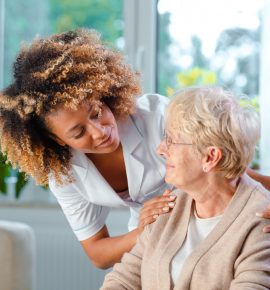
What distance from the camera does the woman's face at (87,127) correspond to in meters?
2.02

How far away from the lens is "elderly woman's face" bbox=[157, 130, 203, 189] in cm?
183

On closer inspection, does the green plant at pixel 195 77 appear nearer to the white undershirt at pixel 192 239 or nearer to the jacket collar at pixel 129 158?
the jacket collar at pixel 129 158

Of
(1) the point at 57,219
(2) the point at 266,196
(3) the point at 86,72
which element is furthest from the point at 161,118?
(1) the point at 57,219

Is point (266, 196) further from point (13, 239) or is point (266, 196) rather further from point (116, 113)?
point (13, 239)

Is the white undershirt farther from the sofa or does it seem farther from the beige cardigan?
the sofa

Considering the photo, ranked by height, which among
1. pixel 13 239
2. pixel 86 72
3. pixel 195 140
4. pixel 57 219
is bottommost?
pixel 57 219

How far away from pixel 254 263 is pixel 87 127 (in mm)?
634

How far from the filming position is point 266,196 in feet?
6.03

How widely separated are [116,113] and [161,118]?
16 cm

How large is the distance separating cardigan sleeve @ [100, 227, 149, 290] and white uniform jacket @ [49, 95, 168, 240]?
0.32m

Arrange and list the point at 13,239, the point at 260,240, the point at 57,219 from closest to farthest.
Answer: the point at 260,240 < the point at 13,239 < the point at 57,219

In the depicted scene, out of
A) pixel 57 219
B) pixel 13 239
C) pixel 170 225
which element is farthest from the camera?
pixel 57 219

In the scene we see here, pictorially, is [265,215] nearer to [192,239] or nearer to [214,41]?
[192,239]

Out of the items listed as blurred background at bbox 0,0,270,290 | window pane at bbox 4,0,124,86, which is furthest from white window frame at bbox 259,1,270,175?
window pane at bbox 4,0,124,86
